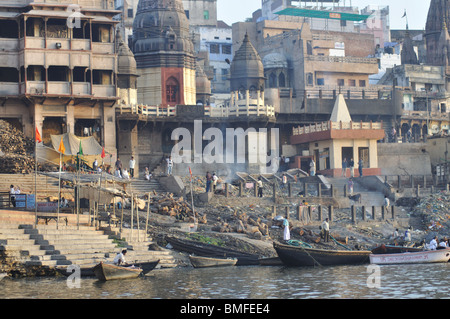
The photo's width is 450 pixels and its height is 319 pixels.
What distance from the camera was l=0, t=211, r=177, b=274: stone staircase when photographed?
29.8 metres

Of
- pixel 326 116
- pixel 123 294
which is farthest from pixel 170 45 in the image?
pixel 123 294

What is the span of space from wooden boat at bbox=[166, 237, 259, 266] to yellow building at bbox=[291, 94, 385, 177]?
1858 centimetres

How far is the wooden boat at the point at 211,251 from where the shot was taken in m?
34.6

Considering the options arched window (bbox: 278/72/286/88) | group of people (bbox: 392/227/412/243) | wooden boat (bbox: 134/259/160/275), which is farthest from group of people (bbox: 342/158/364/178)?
arched window (bbox: 278/72/286/88)

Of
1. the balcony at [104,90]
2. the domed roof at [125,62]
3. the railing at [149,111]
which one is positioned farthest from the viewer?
the domed roof at [125,62]

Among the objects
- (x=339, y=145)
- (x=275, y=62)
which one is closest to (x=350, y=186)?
(x=339, y=145)

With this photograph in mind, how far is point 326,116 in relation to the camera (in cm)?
6047

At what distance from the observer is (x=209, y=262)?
33594mm

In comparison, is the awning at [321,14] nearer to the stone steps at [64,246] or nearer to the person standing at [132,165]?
the person standing at [132,165]

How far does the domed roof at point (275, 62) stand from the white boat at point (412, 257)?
40729mm

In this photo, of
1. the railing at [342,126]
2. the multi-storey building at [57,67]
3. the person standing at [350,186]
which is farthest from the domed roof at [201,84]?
the person standing at [350,186]

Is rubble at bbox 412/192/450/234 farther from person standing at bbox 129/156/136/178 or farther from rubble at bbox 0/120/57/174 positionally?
rubble at bbox 0/120/57/174

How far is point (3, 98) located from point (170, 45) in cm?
1383
